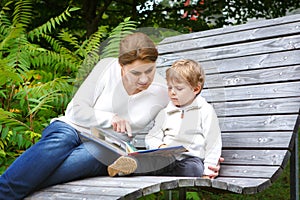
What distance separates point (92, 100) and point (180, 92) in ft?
1.28

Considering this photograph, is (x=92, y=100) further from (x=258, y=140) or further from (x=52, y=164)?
(x=258, y=140)

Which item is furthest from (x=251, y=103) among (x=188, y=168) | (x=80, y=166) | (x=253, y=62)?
(x=80, y=166)

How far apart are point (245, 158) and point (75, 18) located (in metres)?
4.21

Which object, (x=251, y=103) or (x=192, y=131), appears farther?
(x=251, y=103)

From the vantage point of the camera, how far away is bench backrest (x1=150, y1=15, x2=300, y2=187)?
112 inches

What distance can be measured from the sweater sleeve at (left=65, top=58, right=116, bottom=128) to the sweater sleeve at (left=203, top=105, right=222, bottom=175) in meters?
0.46

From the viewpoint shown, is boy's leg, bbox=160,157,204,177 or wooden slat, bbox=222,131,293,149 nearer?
boy's leg, bbox=160,157,204,177

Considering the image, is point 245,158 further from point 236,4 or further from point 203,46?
point 236,4

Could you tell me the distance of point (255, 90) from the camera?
315 cm

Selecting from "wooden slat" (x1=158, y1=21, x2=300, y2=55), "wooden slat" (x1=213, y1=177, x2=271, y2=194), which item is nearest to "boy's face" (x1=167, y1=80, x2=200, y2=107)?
"wooden slat" (x1=213, y1=177, x2=271, y2=194)

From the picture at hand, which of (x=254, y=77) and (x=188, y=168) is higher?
(x=254, y=77)

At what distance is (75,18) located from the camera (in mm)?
6715

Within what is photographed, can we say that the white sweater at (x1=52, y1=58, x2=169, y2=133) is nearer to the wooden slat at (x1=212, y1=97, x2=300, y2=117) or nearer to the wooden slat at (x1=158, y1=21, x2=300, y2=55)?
the wooden slat at (x1=212, y1=97, x2=300, y2=117)

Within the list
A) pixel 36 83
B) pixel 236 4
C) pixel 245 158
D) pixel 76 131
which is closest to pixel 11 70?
pixel 36 83
